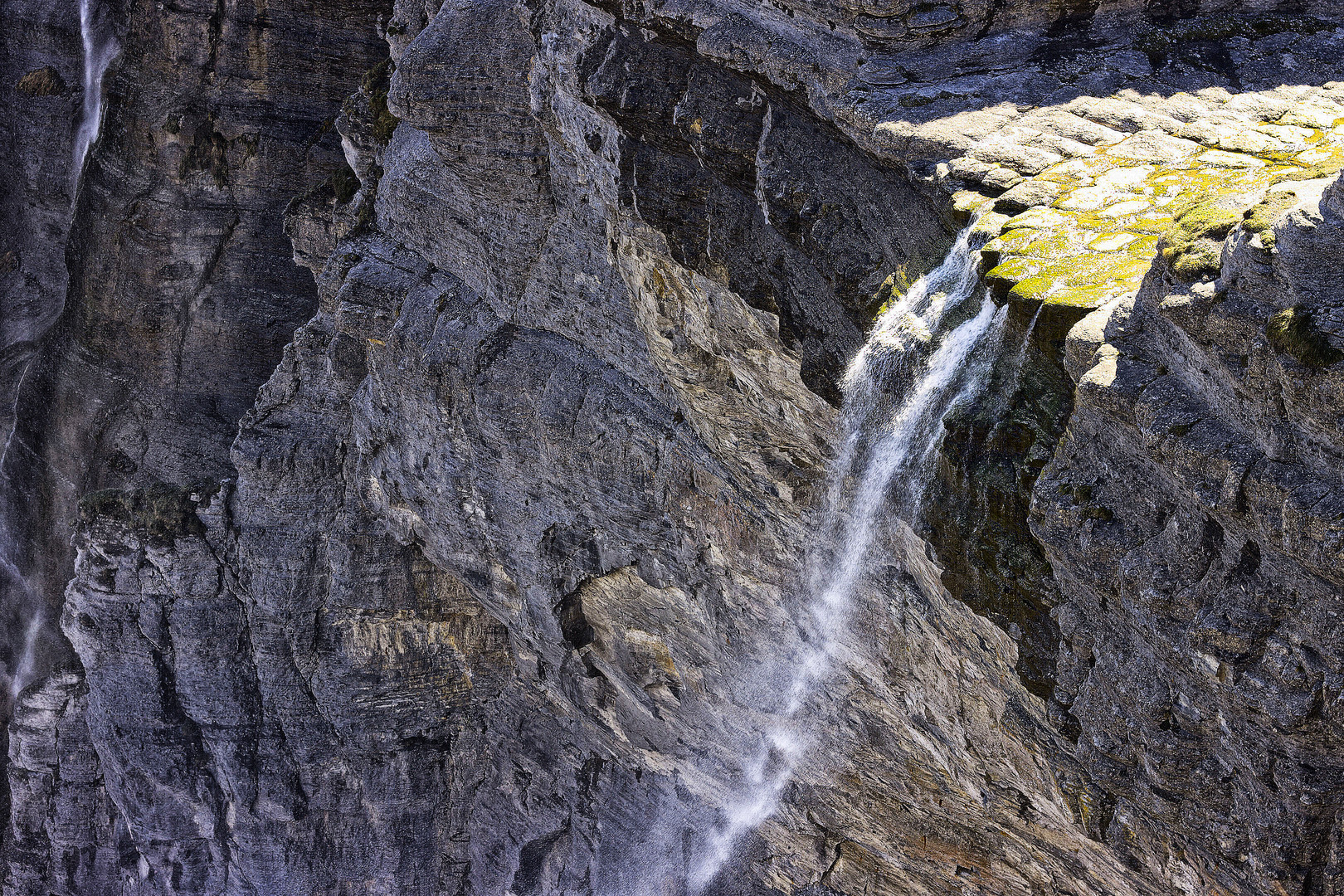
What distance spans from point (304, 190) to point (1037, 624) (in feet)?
58.2

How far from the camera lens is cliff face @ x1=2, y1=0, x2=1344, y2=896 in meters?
7.31

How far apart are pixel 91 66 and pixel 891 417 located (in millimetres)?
21098

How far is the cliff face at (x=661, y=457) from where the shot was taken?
731 centimetres

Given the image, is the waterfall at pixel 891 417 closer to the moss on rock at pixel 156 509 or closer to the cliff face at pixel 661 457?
the cliff face at pixel 661 457

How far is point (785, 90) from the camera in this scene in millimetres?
11156

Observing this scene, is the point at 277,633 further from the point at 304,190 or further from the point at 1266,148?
the point at 1266,148

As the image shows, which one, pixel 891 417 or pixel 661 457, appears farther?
pixel 661 457

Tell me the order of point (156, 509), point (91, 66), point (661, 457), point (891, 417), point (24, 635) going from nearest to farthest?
1. point (891, 417)
2. point (661, 457)
3. point (156, 509)
4. point (91, 66)
5. point (24, 635)

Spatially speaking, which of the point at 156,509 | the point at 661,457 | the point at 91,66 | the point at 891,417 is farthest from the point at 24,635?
the point at 891,417

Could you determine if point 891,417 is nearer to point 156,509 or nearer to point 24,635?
point 156,509

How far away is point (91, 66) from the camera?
74.9 feet

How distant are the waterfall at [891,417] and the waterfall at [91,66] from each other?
19.5 m

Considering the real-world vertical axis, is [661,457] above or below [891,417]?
below

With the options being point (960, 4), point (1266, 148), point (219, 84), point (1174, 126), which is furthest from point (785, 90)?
point (219, 84)
